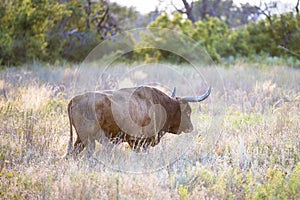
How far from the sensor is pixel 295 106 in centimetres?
844

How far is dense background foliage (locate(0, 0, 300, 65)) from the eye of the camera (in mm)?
15383

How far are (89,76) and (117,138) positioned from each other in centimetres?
611

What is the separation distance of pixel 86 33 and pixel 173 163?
47.0ft

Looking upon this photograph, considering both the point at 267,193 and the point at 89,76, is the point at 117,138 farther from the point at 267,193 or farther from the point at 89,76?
the point at 89,76

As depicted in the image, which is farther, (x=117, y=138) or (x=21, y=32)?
(x=21, y=32)

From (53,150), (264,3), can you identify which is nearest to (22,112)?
(53,150)

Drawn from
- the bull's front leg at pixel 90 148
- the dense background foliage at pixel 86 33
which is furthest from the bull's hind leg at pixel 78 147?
the dense background foliage at pixel 86 33

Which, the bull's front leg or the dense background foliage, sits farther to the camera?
the dense background foliage

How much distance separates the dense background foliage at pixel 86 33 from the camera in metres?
15.4

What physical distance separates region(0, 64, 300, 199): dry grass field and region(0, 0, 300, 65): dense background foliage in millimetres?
6961

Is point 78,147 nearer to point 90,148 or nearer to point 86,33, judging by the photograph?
point 90,148

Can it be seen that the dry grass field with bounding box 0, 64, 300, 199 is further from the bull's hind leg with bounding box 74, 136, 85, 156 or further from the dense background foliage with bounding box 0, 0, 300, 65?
the dense background foliage with bounding box 0, 0, 300, 65

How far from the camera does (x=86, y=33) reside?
61.9ft

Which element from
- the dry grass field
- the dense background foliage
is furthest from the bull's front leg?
the dense background foliage
